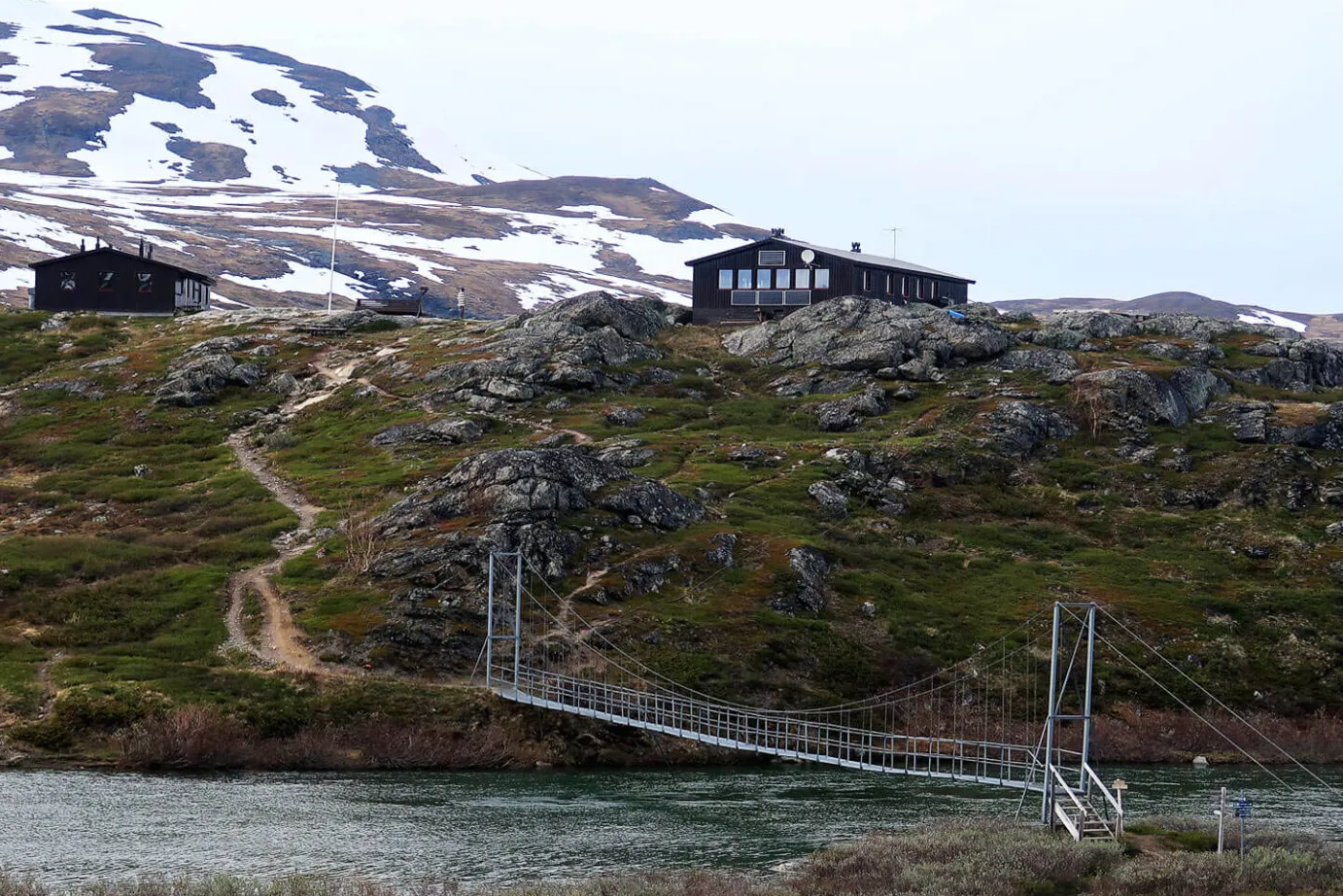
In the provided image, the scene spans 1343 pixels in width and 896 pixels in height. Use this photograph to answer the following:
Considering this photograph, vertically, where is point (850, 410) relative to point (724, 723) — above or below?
above

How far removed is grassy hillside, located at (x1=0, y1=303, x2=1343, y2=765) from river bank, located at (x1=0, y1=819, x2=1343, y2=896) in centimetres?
2659

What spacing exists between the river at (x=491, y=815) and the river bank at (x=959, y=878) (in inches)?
127

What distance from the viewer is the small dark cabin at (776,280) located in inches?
5827

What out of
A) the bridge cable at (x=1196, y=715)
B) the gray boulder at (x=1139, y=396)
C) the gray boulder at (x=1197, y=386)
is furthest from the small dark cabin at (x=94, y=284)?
the bridge cable at (x=1196, y=715)

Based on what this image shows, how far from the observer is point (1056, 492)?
4181 inches

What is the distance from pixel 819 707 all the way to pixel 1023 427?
42.8m

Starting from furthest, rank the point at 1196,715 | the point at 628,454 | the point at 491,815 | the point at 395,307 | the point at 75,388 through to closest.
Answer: the point at 395,307
the point at 75,388
the point at 628,454
the point at 1196,715
the point at 491,815

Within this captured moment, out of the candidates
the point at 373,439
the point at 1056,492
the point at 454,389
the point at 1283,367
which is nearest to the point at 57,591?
the point at 373,439

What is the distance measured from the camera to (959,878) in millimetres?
44156

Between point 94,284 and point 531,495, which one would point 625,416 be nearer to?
point 531,495

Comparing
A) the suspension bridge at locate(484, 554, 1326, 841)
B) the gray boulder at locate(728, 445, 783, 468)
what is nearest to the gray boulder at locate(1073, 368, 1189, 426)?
the gray boulder at locate(728, 445, 783, 468)

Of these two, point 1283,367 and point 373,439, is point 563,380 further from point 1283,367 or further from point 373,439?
point 1283,367

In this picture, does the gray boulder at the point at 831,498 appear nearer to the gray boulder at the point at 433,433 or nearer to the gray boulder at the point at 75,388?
the gray boulder at the point at 433,433

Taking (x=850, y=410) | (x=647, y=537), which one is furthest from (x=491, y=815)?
(x=850, y=410)
